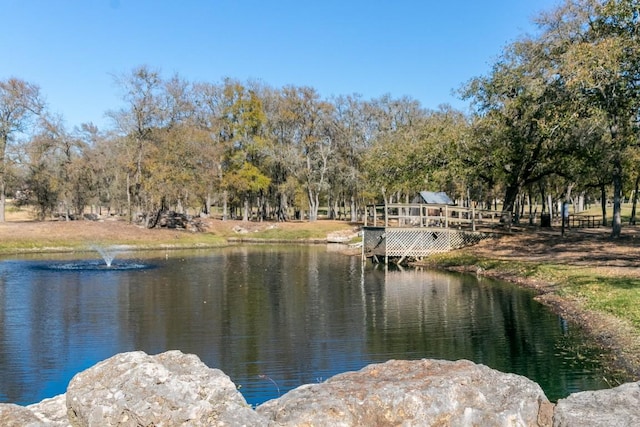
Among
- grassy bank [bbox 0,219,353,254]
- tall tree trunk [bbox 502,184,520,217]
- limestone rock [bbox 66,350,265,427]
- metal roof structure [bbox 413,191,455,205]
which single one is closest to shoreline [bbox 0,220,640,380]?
grassy bank [bbox 0,219,353,254]

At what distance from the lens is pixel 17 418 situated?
14.5ft

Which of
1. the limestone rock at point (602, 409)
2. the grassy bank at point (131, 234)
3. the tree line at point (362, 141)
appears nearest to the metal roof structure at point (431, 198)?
the tree line at point (362, 141)

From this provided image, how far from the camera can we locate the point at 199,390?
4.59m

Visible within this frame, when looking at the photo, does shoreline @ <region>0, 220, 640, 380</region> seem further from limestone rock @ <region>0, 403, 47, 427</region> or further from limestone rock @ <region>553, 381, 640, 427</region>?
limestone rock @ <region>0, 403, 47, 427</region>

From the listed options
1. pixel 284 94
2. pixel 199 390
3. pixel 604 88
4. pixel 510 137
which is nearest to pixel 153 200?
pixel 284 94

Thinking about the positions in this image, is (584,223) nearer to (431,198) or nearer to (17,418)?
(431,198)

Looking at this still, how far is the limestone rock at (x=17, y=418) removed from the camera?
14.3 ft

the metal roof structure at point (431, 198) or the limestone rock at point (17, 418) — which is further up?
the metal roof structure at point (431, 198)

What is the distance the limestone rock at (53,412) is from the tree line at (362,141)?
23.3m

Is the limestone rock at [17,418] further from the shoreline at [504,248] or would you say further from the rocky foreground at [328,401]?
the shoreline at [504,248]

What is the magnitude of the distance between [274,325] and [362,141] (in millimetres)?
52419

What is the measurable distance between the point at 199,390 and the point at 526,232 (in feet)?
114

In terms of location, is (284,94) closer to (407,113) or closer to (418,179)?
(407,113)

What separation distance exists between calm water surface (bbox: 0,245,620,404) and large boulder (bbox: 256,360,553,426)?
4.81 metres
